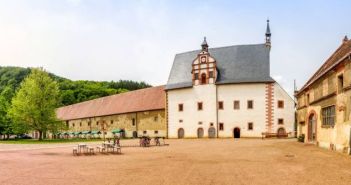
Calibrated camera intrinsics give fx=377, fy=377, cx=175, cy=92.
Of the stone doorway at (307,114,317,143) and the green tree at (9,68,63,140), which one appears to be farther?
the green tree at (9,68,63,140)

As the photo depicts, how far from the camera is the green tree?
56.4 meters

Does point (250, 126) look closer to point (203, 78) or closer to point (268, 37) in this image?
point (203, 78)

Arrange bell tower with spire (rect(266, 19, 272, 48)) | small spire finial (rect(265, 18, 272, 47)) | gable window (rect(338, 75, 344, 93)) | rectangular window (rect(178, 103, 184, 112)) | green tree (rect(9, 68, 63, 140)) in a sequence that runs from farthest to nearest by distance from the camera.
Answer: rectangular window (rect(178, 103, 184, 112)) < small spire finial (rect(265, 18, 272, 47)) < bell tower with spire (rect(266, 19, 272, 48)) < green tree (rect(9, 68, 63, 140)) < gable window (rect(338, 75, 344, 93))

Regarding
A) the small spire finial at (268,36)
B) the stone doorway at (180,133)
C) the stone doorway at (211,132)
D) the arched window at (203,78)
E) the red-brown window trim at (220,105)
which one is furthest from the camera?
the stone doorway at (180,133)

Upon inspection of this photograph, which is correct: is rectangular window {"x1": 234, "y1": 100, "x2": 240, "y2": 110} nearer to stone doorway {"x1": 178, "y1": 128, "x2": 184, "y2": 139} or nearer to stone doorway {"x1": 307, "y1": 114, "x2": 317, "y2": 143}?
stone doorway {"x1": 178, "y1": 128, "x2": 184, "y2": 139}

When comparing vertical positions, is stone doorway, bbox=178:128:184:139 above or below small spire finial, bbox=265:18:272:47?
below

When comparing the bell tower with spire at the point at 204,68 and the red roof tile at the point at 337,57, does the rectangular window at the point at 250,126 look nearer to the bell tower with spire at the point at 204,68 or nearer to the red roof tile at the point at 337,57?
the bell tower with spire at the point at 204,68

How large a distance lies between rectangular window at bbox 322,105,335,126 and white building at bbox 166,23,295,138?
76.1 feet

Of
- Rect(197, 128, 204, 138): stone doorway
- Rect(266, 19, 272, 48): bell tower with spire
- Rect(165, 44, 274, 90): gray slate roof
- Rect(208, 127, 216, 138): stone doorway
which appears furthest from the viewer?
Rect(266, 19, 272, 48): bell tower with spire

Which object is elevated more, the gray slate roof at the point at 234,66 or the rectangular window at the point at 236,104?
the gray slate roof at the point at 234,66

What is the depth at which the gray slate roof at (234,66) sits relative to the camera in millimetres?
54094

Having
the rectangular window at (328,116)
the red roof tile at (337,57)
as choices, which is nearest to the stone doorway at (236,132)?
the red roof tile at (337,57)

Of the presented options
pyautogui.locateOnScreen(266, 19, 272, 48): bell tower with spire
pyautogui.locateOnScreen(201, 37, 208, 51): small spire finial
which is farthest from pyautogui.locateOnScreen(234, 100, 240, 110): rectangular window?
pyautogui.locateOnScreen(266, 19, 272, 48): bell tower with spire

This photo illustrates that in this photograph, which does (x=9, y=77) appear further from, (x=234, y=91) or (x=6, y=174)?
(x=6, y=174)
